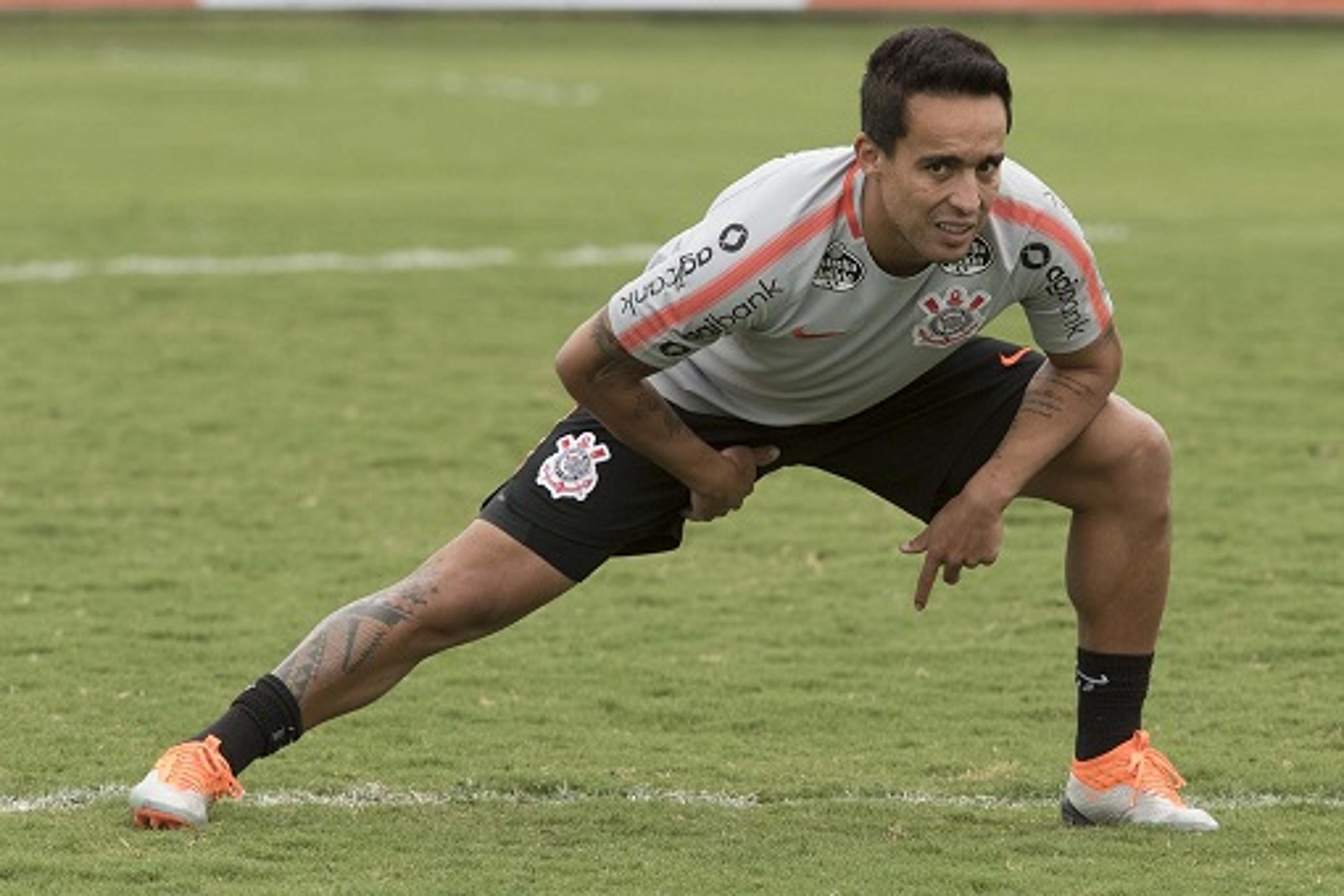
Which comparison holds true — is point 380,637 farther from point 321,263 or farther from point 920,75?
point 321,263

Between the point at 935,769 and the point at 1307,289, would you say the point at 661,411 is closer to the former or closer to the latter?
the point at 935,769

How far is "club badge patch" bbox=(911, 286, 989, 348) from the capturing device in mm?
6590

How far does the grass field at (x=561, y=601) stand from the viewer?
22.0 feet

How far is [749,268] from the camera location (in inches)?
251

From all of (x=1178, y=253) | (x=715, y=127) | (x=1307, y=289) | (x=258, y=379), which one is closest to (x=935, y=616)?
(x=258, y=379)

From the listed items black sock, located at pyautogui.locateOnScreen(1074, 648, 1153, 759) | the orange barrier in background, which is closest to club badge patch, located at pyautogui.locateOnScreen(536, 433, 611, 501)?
black sock, located at pyautogui.locateOnScreen(1074, 648, 1153, 759)

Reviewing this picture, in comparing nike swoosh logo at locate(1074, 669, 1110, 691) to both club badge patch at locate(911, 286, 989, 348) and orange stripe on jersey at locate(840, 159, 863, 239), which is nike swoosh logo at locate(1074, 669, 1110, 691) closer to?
club badge patch at locate(911, 286, 989, 348)

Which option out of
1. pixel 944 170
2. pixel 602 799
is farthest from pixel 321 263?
pixel 944 170

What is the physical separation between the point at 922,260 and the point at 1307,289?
10108 mm

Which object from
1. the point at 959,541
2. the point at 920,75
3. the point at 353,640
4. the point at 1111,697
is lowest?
the point at 1111,697

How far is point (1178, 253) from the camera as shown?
1762 cm

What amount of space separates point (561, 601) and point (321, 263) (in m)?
7.52

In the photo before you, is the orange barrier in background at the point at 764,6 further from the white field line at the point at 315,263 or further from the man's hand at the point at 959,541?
the man's hand at the point at 959,541

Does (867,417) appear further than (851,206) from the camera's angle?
Yes
